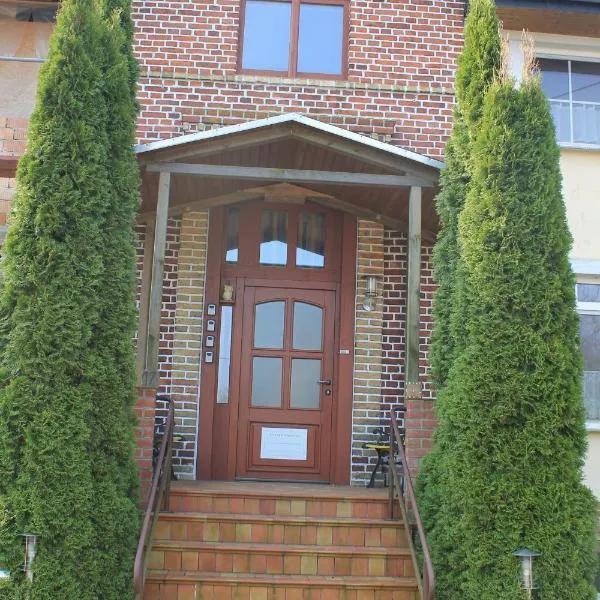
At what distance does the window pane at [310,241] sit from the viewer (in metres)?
8.35

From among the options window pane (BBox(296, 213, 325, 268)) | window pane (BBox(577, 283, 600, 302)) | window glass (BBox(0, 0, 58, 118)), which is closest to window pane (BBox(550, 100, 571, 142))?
→ window pane (BBox(577, 283, 600, 302))

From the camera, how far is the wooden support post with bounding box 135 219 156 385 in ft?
25.4

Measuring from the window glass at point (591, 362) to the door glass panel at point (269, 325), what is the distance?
2922 millimetres

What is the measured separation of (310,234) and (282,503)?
304 centimetres

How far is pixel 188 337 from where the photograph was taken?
7980 mm

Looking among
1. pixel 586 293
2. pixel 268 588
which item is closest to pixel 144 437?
pixel 268 588

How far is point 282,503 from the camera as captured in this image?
6453 mm

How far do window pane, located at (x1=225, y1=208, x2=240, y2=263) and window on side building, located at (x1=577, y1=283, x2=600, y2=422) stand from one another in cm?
342

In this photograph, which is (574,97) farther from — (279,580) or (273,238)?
(279,580)

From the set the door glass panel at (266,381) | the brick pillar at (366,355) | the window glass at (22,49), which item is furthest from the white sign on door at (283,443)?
the window glass at (22,49)

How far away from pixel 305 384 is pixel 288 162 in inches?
88.0

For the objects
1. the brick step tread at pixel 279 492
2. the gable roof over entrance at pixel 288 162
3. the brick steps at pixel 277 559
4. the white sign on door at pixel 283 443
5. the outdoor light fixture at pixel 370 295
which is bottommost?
the brick steps at pixel 277 559

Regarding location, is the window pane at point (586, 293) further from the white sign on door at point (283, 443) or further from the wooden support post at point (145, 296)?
the wooden support post at point (145, 296)

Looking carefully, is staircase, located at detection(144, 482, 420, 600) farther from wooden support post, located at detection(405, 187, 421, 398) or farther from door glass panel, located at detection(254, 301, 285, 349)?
door glass panel, located at detection(254, 301, 285, 349)
